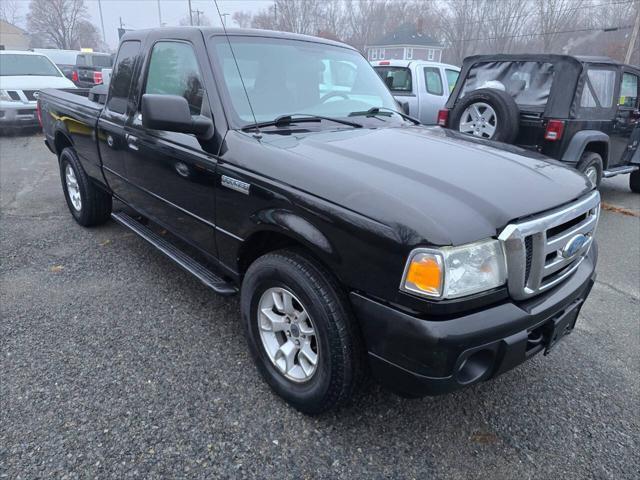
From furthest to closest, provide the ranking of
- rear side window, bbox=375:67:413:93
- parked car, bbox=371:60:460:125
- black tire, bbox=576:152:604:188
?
rear side window, bbox=375:67:413:93 → parked car, bbox=371:60:460:125 → black tire, bbox=576:152:604:188

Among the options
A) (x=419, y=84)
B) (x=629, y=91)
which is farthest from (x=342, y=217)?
(x=419, y=84)

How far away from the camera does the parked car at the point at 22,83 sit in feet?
33.1

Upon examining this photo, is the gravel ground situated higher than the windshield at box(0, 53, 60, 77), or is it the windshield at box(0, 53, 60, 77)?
the windshield at box(0, 53, 60, 77)

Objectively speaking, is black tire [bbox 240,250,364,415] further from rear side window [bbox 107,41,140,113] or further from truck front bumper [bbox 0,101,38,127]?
truck front bumper [bbox 0,101,38,127]

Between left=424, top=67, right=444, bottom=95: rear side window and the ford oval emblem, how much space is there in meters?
8.06

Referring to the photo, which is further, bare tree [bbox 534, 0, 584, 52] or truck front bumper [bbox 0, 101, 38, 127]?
bare tree [bbox 534, 0, 584, 52]

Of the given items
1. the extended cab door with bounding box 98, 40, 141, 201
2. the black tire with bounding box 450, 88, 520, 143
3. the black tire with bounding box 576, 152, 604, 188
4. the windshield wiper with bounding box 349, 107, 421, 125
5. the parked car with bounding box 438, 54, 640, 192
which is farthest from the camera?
the black tire with bounding box 576, 152, 604, 188

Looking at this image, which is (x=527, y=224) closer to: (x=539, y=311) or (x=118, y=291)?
(x=539, y=311)

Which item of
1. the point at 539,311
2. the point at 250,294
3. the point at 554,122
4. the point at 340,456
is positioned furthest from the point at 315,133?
the point at 554,122

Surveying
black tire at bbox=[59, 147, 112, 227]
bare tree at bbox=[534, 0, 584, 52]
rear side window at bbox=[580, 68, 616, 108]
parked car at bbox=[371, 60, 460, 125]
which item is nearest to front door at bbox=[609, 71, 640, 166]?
rear side window at bbox=[580, 68, 616, 108]

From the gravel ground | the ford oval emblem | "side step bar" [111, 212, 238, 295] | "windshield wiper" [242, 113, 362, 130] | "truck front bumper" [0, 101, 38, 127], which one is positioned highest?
"windshield wiper" [242, 113, 362, 130]

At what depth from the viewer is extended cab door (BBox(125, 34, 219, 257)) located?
2646 millimetres

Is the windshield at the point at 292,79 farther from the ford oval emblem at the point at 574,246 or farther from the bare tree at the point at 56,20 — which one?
the bare tree at the point at 56,20

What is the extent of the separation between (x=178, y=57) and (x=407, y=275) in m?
2.17
